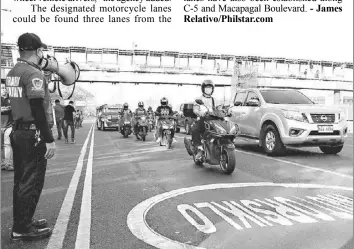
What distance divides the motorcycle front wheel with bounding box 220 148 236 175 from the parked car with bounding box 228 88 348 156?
2569 millimetres

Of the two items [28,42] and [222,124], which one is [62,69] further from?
[222,124]

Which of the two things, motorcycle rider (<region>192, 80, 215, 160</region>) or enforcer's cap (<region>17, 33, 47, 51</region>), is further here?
motorcycle rider (<region>192, 80, 215, 160</region>)

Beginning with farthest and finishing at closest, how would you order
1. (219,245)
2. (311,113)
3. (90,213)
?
(311,113)
(90,213)
(219,245)

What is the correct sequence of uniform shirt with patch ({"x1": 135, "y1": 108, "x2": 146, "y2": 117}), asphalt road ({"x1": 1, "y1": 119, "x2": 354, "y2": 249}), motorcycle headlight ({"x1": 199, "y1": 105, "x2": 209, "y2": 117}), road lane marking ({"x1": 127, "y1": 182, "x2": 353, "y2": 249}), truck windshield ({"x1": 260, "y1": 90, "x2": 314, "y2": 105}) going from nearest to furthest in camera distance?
road lane marking ({"x1": 127, "y1": 182, "x2": 353, "y2": 249})
asphalt road ({"x1": 1, "y1": 119, "x2": 354, "y2": 249})
motorcycle headlight ({"x1": 199, "y1": 105, "x2": 209, "y2": 117})
truck windshield ({"x1": 260, "y1": 90, "x2": 314, "y2": 105})
uniform shirt with patch ({"x1": 135, "y1": 108, "x2": 146, "y2": 117})

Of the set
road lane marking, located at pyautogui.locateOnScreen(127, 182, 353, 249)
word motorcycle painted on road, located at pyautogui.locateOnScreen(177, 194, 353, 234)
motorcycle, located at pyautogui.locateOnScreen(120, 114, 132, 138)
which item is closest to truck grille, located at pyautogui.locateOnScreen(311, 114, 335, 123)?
road lane marking, located at pyautogui.locateOnScreen(127, 182, 353, 249)

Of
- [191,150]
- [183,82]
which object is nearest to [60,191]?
[191,150]

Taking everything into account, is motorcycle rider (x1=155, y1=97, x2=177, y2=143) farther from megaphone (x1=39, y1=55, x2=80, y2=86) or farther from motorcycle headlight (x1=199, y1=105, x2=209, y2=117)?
megaphone (x1=39, y1=55, x2=80, y2=86)

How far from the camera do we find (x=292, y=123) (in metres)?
8.89

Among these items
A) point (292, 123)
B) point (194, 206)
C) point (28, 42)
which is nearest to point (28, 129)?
point (28, 42)

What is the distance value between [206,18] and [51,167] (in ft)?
15.5

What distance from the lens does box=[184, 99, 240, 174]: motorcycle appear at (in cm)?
687

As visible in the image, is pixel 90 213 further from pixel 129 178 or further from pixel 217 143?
pixel 217 143

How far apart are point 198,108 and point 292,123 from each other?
2951 millimetres

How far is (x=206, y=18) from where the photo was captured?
6980 mm
